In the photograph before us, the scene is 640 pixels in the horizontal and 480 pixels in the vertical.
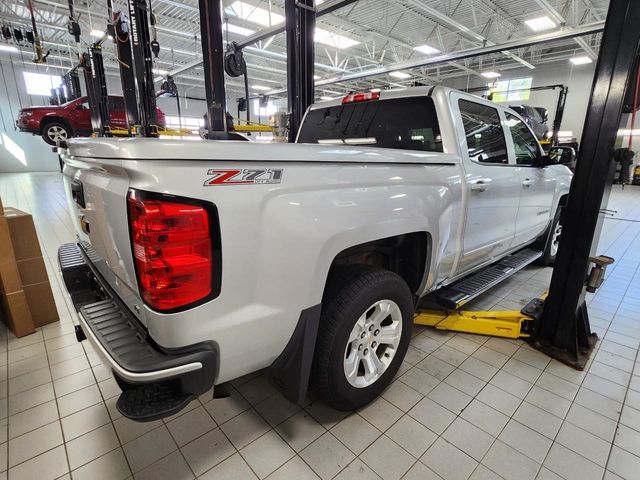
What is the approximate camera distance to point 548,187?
11.5 feet

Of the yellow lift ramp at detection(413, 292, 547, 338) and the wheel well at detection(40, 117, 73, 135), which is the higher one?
the wheel well at detection(40, 117, 73, 135)

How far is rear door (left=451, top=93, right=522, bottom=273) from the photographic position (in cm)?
234

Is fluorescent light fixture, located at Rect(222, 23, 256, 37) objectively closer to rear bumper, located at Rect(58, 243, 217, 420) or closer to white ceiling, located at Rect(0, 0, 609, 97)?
white ceiling, located at Rect(0, 0, 609, 97)

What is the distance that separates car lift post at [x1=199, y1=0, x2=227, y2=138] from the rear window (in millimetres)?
1507

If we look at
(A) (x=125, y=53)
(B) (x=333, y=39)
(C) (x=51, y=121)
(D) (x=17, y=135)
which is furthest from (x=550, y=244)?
(D) (x=17, y=135)

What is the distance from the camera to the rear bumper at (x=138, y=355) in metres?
1.11

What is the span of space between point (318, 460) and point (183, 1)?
1006 cm

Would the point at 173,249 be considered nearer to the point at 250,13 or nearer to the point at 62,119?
the point at 250,13

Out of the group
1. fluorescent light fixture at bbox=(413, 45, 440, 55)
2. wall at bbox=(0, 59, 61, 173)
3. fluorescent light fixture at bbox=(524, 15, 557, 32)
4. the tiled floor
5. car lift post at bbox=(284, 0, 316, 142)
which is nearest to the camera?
the tiled floor

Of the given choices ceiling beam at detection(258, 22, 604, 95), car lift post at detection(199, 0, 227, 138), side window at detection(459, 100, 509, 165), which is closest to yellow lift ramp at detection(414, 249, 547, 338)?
side window at detection(459, 100, 509, 165)

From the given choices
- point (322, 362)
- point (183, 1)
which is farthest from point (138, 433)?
point (183, 1)

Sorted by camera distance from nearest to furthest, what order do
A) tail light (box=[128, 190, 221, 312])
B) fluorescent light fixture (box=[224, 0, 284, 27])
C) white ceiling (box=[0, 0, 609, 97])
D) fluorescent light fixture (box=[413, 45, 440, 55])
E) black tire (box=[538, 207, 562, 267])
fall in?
tail light (box=[128, 190, 221, 312]), black tire (box=[538, 207, 562, 267]), fluorescent light fixture (box=[224, 0, 284, 27]), white ceiling (box=[0, 0, 609, 97]), fluorescent light fixture (box=[413, 45, 440, 55])

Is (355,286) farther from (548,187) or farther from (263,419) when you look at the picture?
(548,187)

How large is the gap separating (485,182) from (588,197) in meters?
0.62
